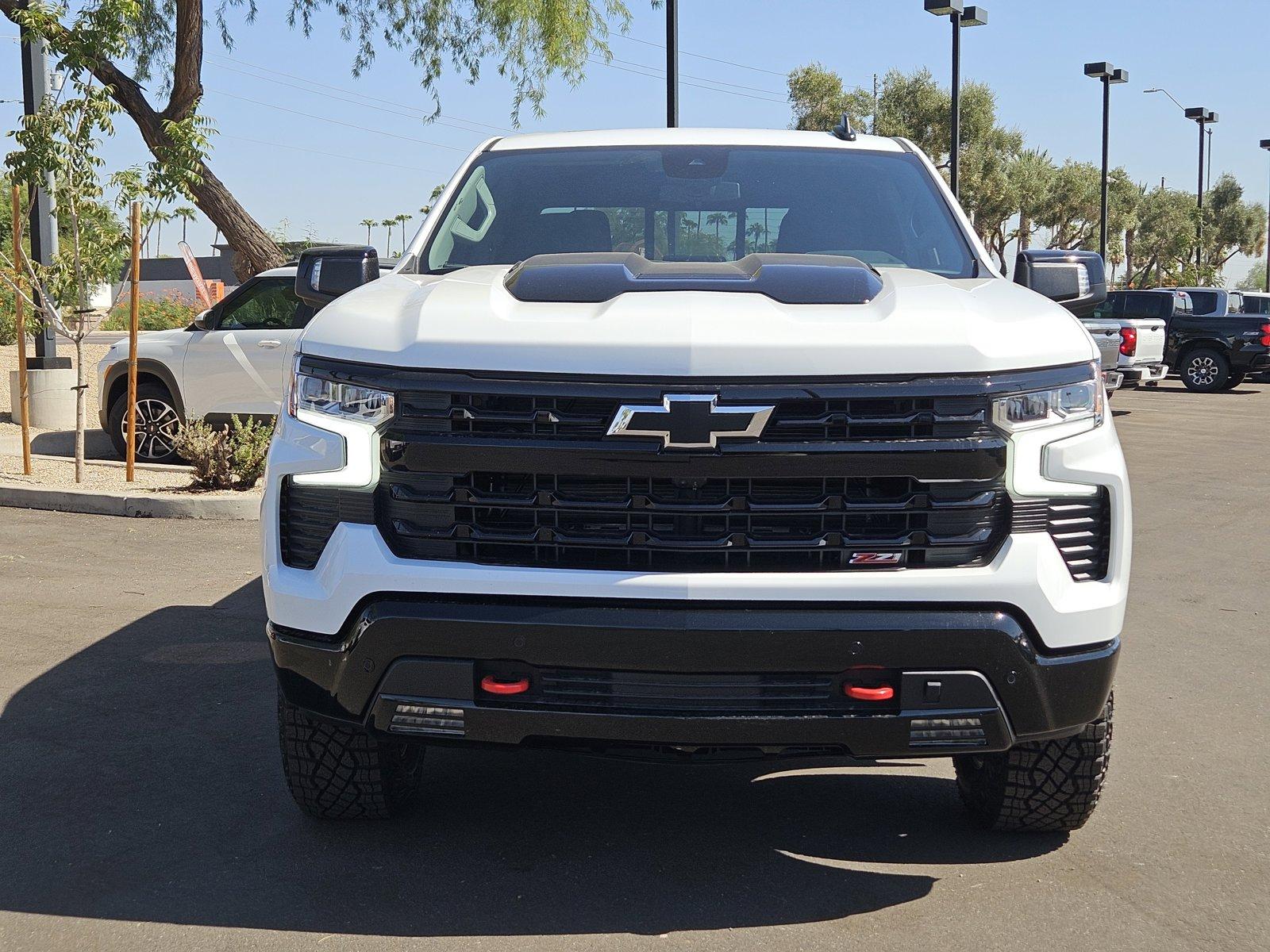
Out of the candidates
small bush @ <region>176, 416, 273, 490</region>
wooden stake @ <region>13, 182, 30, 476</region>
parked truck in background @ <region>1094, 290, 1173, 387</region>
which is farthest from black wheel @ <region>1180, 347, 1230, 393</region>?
wooden stake @ <region>13, 182, 30, 476</region>

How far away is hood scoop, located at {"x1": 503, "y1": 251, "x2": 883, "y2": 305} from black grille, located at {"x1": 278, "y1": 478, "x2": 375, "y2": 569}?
0.67 metres

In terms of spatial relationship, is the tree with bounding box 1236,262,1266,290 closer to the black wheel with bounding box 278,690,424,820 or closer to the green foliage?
the green foliage

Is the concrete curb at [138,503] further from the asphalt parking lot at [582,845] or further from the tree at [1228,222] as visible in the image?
the tree at [1228,222]

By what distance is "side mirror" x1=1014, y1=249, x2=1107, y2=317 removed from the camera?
4.61 m

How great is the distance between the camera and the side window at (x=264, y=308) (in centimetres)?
1225

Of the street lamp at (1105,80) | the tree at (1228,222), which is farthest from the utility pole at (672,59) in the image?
the tree at (1228,222)

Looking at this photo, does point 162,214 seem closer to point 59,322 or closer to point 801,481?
point 59,322

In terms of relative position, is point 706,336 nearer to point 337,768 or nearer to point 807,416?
point 807,416

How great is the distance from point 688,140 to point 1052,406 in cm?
231

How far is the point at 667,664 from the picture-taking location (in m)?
3.24

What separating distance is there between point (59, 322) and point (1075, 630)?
1015 centimetres

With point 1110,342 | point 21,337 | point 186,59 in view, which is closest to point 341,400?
point 21,337

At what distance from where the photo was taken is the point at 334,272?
4660 mm

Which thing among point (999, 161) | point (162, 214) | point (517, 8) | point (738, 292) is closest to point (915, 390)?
point (738, 292)
